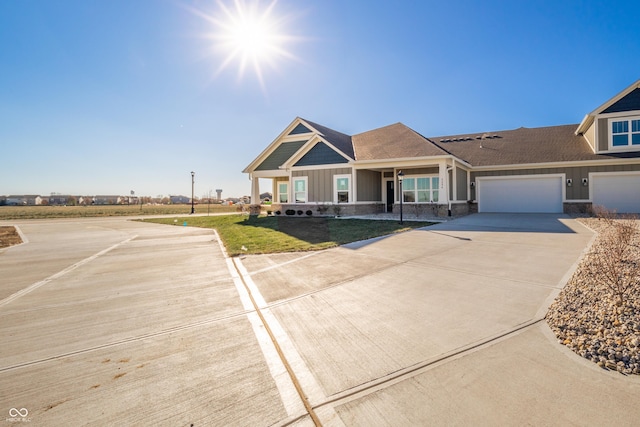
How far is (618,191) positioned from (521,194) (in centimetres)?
462

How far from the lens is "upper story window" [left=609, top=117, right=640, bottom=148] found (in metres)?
16.0

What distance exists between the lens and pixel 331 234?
10875mm

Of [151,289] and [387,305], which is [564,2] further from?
[151,289]

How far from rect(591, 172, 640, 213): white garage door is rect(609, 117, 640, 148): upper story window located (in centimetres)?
193

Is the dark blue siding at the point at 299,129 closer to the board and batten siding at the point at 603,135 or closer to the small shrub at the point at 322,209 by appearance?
the small shrub at the point at 322,209

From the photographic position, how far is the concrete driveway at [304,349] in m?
2.08

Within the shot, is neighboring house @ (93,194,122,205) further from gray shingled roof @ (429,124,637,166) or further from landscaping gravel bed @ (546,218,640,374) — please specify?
landscaping gravel bed @ (546,218,640,374)

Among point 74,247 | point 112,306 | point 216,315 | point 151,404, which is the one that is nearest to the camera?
point 151,404

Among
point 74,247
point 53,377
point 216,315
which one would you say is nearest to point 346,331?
point 216,315

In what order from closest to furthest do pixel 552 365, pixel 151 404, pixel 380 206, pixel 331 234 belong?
pixel 151 404 → pixel 552 365 → pixel 331 234 → pixel 380 206

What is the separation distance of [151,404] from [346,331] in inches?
79.8

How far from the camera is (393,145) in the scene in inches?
696

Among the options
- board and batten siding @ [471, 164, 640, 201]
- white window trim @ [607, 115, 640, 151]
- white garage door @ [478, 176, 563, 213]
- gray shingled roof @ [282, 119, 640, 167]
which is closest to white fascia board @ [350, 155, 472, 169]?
gray shingled roof @ [282, 119, 640, 167]

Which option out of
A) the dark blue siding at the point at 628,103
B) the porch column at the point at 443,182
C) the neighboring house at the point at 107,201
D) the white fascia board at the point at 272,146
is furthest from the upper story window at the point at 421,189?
the neighboring house at the point at 107,201
